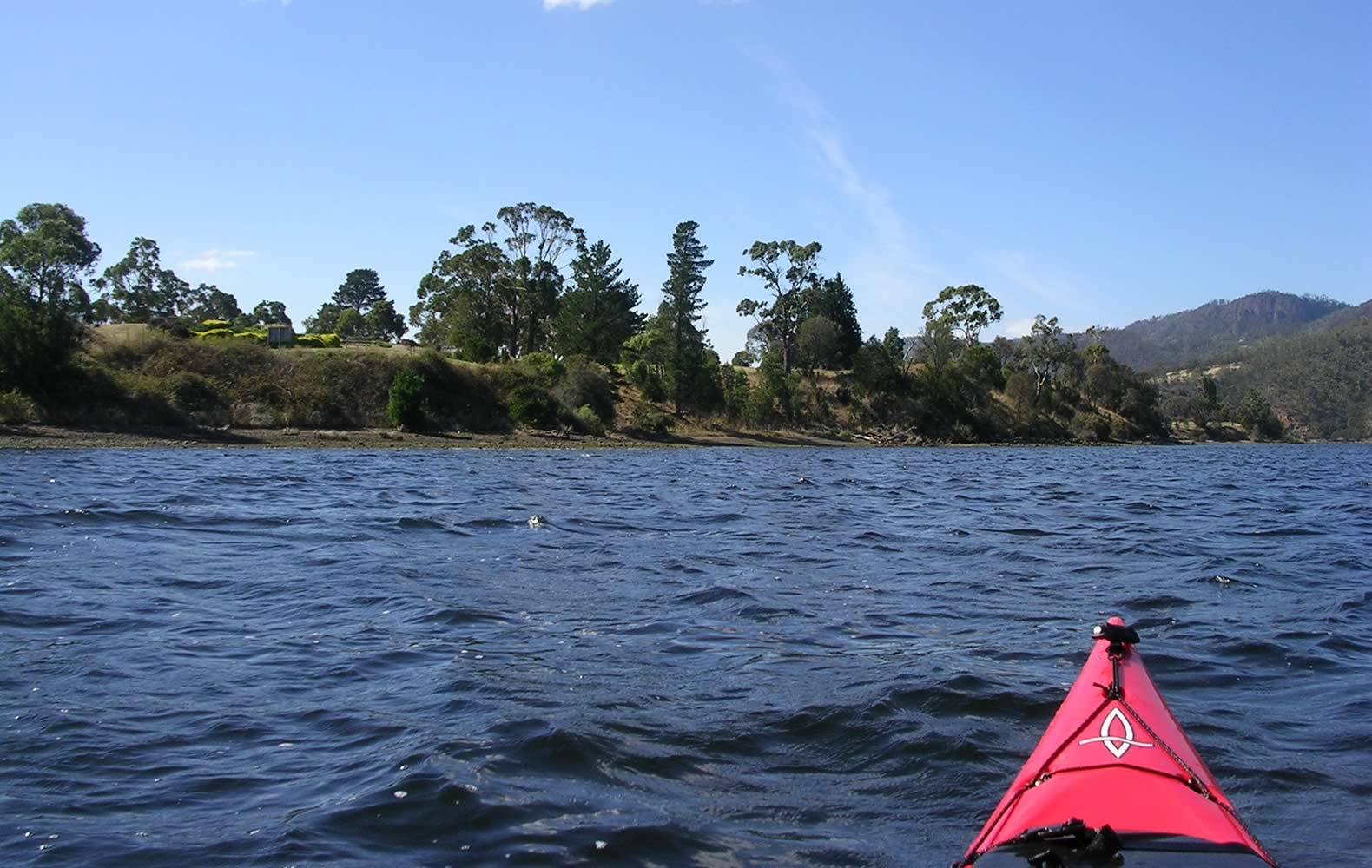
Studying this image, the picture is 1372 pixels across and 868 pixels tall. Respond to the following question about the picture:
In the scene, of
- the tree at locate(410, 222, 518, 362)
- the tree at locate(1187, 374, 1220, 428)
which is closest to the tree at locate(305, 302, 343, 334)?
the tree at locate(410, 222, 518, 362)

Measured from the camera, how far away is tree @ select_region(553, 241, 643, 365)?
76875mm

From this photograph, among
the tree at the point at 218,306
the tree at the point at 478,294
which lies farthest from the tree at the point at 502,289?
the tree at the point at 218,306

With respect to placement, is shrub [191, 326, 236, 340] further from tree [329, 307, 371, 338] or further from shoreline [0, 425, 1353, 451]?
tree [329, 307, 371, 338]

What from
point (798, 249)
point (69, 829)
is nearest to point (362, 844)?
point (69, 829)

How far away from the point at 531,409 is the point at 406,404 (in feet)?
23.8

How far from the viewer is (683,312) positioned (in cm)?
7269

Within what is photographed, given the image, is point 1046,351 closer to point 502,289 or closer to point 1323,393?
point 502,289

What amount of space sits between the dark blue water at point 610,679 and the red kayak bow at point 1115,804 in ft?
2.61

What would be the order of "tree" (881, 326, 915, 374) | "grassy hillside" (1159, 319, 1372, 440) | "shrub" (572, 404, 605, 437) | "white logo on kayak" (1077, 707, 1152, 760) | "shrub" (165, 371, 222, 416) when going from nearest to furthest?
"white logo on kayak" (1077, 707, 1152, 760)
"shrub" (165, 371, 222, 416)
"shrub" (572, 404, 605, 437)
"tree" (881, 326, 915, 374)
"grassy hillside" (1159, 319, 1372, 440)

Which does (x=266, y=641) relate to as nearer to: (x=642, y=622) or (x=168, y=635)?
(x=168, y=635)

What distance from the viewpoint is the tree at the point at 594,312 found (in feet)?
252

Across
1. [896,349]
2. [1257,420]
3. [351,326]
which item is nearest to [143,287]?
[351,326]

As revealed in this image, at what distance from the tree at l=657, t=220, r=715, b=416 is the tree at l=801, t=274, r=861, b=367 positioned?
14114 mm

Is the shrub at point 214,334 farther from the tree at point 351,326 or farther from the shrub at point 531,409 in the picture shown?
the tree at point 351,326
